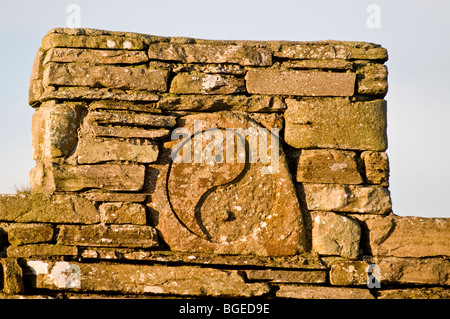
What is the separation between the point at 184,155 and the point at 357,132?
140 cm

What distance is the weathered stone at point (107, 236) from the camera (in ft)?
14.4

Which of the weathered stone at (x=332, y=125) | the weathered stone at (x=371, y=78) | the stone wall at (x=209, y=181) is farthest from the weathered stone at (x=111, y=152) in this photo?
the weathered stone at (x=371, y=78)

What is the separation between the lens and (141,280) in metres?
4.31

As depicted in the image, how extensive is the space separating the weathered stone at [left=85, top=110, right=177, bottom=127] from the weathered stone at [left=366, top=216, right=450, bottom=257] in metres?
1.84

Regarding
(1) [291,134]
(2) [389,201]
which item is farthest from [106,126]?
(2) [389,201]

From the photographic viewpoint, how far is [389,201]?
4.63 meters

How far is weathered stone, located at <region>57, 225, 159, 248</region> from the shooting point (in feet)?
14.4

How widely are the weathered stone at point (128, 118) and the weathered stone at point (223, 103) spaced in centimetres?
14

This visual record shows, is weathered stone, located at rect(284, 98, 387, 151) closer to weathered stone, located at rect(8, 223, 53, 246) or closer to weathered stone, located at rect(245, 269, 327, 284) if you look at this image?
weathered stone, located at rect(245, 269, 327, 284)

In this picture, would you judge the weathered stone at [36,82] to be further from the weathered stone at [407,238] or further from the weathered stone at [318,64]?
the weathered stone at [407,238]

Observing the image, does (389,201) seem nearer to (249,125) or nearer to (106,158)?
(249,125)

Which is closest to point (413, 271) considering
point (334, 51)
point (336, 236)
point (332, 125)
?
point (336, 236)

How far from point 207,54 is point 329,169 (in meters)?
1.34

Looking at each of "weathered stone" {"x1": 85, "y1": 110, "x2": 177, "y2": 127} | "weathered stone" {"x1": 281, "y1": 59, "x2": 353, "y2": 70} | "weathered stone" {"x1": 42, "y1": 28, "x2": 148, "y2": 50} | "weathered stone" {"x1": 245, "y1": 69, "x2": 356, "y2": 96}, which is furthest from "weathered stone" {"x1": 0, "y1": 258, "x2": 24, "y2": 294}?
"weathered stone" {"x1": 281, "y1": 59, "x2": 353, "y2": 70}
